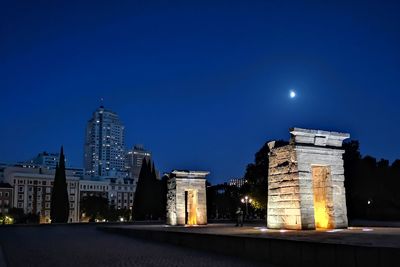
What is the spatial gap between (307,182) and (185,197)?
15.6 meters

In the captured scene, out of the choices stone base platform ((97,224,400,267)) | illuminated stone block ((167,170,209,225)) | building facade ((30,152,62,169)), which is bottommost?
stone base platform ((97,224,400,267))

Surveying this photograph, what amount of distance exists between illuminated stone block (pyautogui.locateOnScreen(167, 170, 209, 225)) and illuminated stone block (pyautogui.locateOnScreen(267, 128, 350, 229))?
1255cm

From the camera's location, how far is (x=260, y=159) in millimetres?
40469

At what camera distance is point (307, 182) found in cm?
1655

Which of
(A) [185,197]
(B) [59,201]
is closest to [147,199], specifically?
(B) [59,201]

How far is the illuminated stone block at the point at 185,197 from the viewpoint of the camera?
29703 mm

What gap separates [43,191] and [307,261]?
105m

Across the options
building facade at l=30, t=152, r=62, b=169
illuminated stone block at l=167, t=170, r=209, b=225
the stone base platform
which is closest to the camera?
the stone base platform

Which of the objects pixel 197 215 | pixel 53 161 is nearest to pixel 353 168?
pixel 197 215

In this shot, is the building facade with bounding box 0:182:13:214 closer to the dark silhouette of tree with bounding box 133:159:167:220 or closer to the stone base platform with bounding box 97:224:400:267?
the dark silhouette of tree with bounding box 133:159:167:220

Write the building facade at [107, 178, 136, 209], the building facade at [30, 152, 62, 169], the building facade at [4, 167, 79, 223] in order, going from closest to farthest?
the building facade at [4, 167, 79, 223], the building facade at [107, 178, 136, 209], the building facade at [30, 152, 62, 169]

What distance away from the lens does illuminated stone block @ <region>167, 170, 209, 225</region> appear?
2970cm

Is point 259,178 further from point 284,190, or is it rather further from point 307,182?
point 307,182

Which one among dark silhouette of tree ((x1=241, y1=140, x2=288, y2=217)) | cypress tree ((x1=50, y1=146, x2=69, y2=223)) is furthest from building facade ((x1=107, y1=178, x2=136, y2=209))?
dark silhouette of tree ((x1=241, y1=140, x2=288, y2=217))
